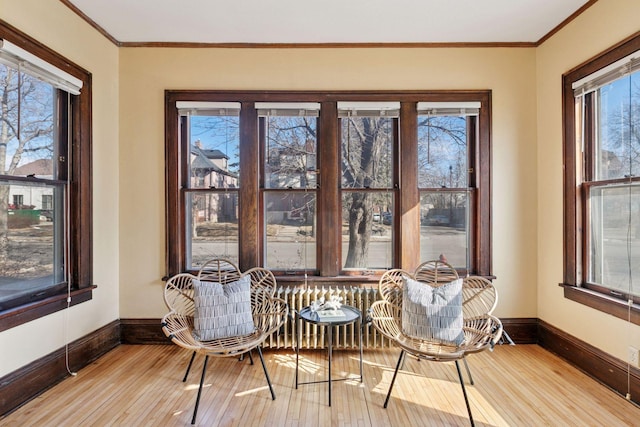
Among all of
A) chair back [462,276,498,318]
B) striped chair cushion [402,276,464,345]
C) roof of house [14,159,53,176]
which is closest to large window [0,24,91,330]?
roof of house [14,159,53,176]

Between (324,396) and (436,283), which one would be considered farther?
(436,283)

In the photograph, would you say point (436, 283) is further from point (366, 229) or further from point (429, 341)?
point (366, 229)

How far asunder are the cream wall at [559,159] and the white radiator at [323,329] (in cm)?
164

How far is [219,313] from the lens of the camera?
2.50 meters

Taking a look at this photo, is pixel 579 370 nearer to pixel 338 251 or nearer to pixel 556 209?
pixel 556 209

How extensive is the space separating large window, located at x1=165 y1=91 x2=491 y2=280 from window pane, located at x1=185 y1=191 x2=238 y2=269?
1cm

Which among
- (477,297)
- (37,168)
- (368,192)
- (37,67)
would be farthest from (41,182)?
(477,297)

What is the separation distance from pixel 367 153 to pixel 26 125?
283 cm

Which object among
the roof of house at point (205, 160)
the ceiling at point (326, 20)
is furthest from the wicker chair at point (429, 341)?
the ceiling at point (326, 20)

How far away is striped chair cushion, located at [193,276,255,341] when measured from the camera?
2.47 m

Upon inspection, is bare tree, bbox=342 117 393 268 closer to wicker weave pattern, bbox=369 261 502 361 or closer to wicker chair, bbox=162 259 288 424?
wicker weave pattern, bbox=369 261 502 361

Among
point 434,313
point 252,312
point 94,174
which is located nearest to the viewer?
point 434,313

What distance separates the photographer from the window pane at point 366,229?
336 cm

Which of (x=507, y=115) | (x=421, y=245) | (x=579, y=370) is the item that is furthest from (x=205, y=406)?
(x=507, y=115)
